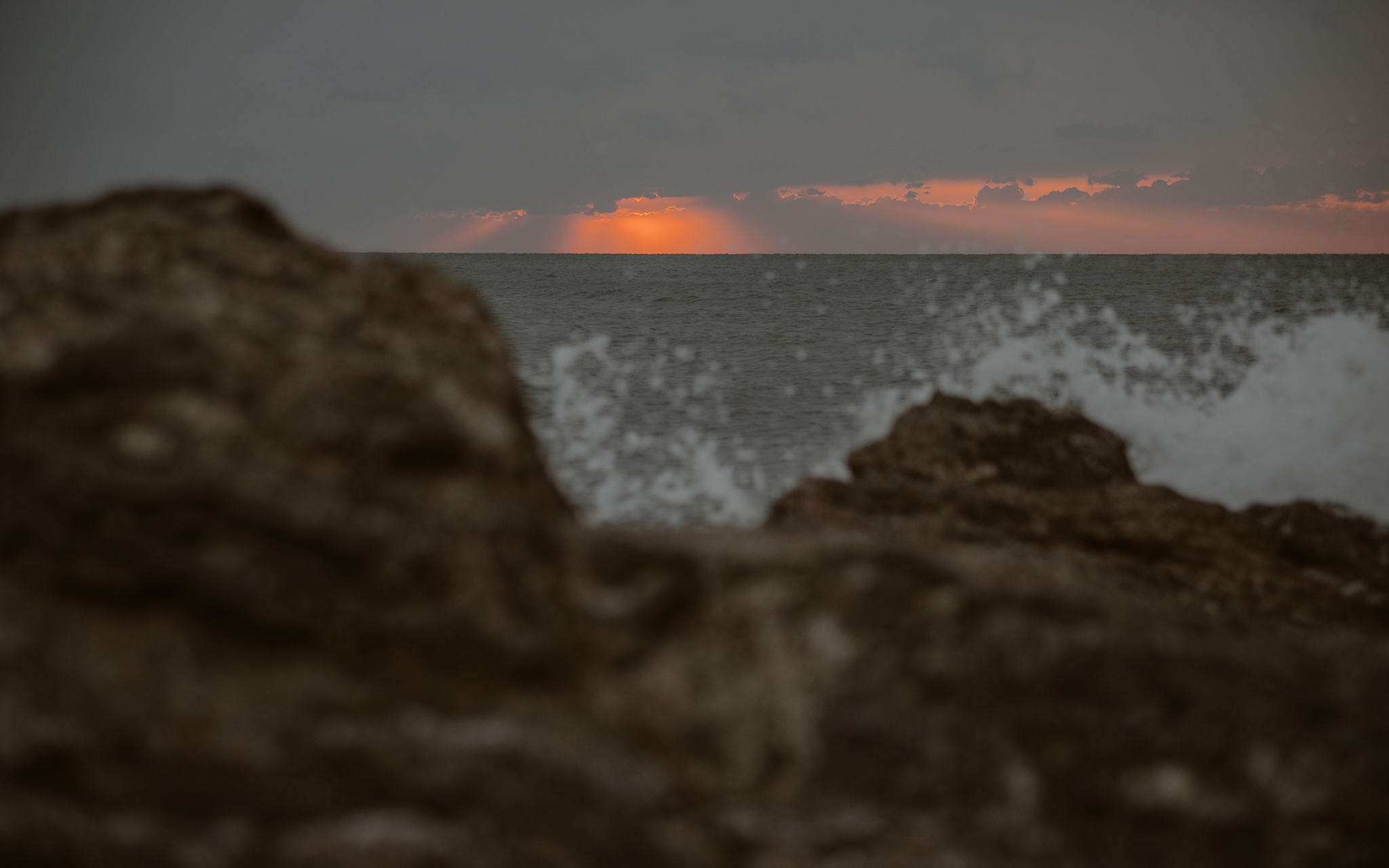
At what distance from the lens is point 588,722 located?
2566mm

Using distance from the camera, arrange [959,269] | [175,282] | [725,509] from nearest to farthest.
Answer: [175,282], [725,509], [959,269]

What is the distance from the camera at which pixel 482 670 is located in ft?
8.45

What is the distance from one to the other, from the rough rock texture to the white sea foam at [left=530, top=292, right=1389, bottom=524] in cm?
700

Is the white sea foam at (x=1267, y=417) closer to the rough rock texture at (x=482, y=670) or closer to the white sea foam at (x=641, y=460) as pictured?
the white sea foam at (x=641, y=460)

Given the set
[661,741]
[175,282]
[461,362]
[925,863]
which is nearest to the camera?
[925,863]

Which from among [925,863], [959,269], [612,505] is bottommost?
[612,505]

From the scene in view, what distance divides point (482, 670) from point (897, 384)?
22.8m

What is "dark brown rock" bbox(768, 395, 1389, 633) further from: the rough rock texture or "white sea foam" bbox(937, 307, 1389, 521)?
"white sea foam" bbox(937, 307, 1389, 521)

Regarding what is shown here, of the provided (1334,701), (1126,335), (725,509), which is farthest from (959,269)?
(1334,701)

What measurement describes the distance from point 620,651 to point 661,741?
0.29 metres

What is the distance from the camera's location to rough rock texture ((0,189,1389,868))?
239 centimetres

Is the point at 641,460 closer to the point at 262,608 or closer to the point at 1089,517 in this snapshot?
the point at 1089,517

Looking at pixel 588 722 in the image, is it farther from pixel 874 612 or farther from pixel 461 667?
pixel 874 612

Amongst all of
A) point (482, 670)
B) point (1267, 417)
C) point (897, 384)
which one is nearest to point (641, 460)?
point (1267, 417)
